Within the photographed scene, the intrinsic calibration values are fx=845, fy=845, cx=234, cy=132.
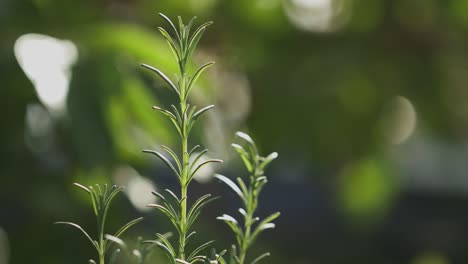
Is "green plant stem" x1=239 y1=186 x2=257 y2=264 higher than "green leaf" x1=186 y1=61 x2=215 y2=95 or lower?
lower

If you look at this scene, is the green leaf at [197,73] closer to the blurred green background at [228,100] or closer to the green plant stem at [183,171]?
the green plant stem at [183,171]

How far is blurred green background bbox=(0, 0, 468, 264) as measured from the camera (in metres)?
0.65

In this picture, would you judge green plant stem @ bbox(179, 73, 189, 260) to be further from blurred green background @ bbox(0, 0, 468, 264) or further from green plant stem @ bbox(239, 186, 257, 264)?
blurred green background @ bbox(0, 0, 468, 264)

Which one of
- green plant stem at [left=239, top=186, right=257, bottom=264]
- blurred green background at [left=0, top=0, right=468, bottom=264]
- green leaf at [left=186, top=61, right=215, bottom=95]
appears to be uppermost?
blurred green background at [left=0, top=0, right=468, bottom=264]

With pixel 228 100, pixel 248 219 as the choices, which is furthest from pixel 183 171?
pixel 228 100

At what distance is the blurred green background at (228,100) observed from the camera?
65 centimetres

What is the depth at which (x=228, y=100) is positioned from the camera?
940 mm

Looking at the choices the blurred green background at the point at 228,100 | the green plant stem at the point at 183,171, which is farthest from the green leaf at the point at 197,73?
the blurred green background at the point at 228,100

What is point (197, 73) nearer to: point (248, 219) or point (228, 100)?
point (248, 219)

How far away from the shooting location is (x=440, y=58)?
1021 mm

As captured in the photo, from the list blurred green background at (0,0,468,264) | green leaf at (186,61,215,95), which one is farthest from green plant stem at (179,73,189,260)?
blurred green background at (0,0,468,264)

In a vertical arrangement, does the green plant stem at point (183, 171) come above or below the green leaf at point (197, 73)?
below

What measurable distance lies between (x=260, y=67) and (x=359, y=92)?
13 centimetres

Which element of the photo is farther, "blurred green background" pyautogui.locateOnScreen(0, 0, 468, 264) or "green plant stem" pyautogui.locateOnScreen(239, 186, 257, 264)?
"blurred green background" pyautogui.locateOnScreen(0, 0, 468, 264)
